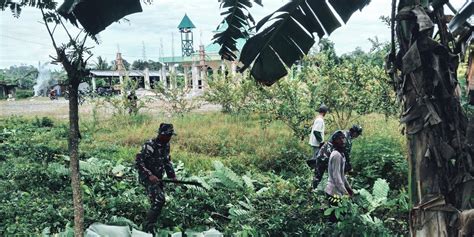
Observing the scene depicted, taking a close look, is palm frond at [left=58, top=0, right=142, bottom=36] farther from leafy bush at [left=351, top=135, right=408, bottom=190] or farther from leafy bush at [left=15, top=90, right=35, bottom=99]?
leafy bush at [left=15, top=90, right=35, bottom=99]

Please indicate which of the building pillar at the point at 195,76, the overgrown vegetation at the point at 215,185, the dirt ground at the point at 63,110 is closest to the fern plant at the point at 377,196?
the overgrown vegetation at the point at 215,185

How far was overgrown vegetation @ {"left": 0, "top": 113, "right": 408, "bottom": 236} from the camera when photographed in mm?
5211

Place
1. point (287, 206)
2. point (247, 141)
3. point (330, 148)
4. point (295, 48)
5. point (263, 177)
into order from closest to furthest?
point (295, 48) → point (287, 206) → point (330, 148) → point (263, 177) → point (247, 141)

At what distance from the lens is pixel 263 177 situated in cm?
771

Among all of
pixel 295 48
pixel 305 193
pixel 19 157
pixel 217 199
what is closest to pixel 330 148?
pixel 305 193

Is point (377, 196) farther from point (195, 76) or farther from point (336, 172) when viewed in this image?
point (195, 76)

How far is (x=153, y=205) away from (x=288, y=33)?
259 cm

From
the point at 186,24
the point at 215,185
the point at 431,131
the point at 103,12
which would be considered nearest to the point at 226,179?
the point at 215,185

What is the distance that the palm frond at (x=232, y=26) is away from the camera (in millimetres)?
4582

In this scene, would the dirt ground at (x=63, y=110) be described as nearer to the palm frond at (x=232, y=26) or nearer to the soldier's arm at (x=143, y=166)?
the soldier's arm at (x=143, y=166)

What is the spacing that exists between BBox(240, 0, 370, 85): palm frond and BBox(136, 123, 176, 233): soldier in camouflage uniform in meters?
1.92

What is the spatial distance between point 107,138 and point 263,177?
5.90 m

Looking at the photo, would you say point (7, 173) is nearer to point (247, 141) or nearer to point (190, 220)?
point (190, 220)

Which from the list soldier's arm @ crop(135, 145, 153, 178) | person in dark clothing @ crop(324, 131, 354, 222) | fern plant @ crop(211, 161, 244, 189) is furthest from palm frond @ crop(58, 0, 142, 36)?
fern plant @ crop(211, 161, 244, 189)
